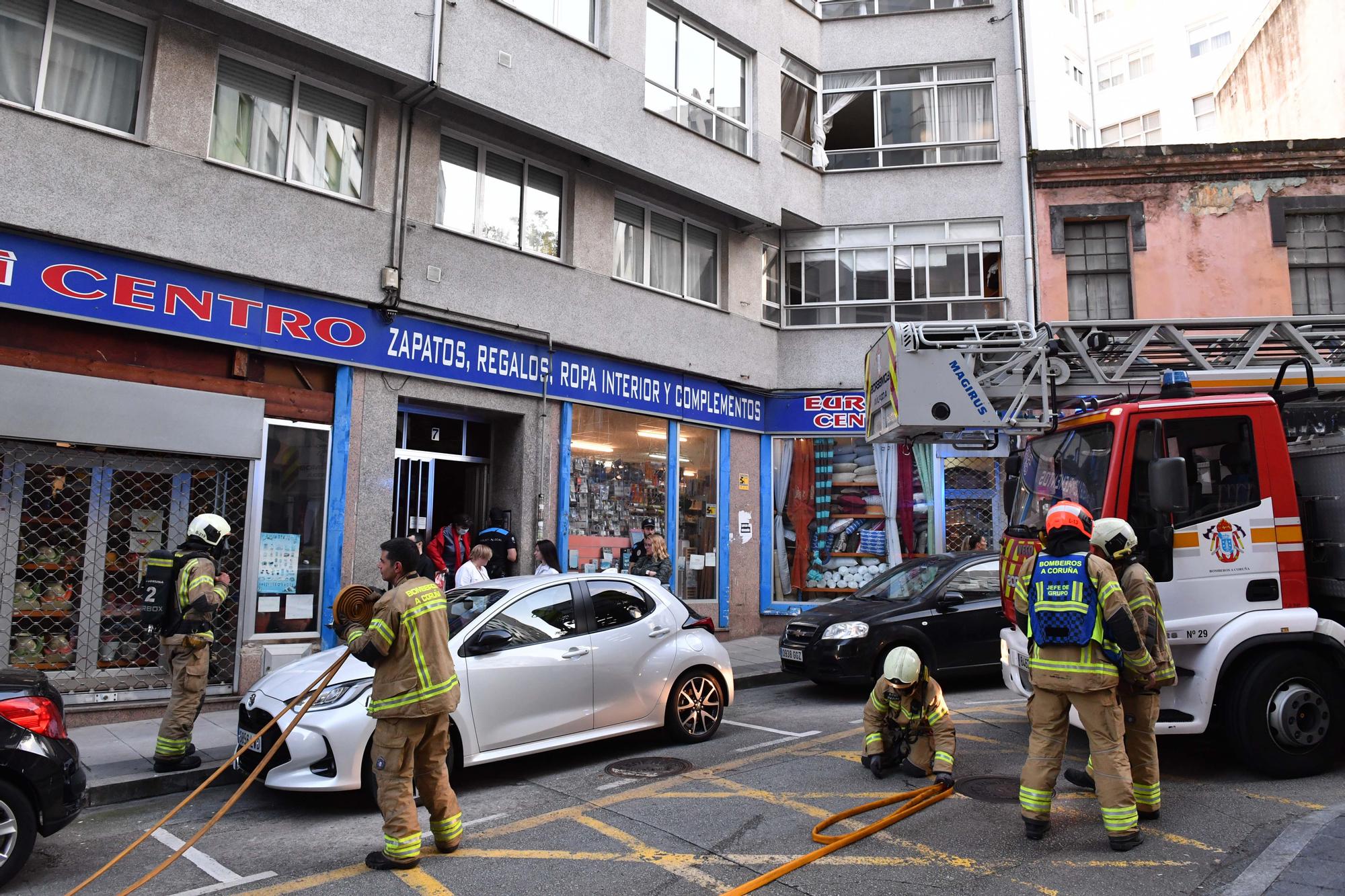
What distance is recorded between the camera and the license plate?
6.28 meters

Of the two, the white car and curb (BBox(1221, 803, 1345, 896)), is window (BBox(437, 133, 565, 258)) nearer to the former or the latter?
the white car

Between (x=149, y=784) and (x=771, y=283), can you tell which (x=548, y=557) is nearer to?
(x=149, y=784)

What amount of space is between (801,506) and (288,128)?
398 inches

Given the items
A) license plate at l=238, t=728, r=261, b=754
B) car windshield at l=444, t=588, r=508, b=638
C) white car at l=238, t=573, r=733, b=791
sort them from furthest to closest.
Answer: car windshield at l=444, t=588, r=508, b=638 < license plate at l=238, t=728, r=261, b=754 < white car at l=238, t=573, r=733, b=791

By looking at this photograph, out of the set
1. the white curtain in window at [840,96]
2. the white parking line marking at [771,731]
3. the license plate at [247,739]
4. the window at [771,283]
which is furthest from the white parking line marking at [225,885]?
the white curtain in window at [840,96]

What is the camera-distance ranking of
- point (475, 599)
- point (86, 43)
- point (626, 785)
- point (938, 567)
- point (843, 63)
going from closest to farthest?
point (626, 785), point (475, 599), point (86, 43), point (938, 567), point (843, 63)

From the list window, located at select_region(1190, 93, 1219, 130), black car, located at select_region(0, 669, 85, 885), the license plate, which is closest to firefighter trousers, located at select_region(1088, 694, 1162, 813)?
the license plate

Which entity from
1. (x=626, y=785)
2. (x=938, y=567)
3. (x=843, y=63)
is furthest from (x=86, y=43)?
(x=843, y=63)

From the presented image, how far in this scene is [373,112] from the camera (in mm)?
11320

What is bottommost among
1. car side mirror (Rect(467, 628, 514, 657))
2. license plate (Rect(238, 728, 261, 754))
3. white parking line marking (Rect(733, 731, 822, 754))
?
white parking line marking (Rect(733, 731, 822, 754))

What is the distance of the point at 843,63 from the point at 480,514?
11.5 m

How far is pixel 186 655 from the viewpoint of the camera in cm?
703

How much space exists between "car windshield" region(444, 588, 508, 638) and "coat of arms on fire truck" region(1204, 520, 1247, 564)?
5.18m

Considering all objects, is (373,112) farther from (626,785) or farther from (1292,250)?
(1292,250)
